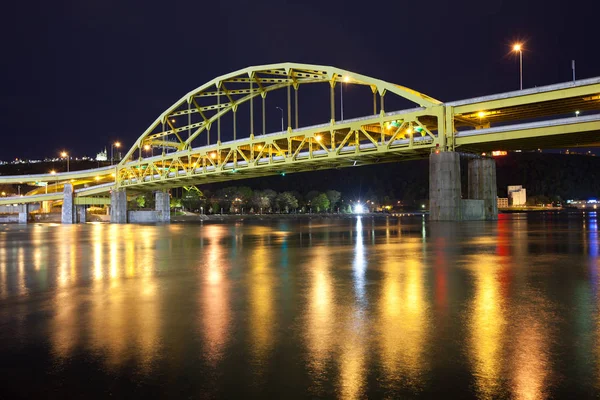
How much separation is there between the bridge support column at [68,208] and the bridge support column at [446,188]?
73202 mm

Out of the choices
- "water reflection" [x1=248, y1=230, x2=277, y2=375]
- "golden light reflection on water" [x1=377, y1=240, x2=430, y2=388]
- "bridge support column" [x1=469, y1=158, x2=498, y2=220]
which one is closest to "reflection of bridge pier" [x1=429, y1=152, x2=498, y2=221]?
"bridge support column" [x1=469, y1=158, x2=498, y2=220]

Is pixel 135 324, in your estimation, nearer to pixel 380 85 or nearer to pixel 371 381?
pixel 371 381

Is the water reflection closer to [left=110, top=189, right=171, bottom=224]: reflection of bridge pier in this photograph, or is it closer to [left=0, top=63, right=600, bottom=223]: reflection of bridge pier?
[left=0, top=63, right=600, bottom=223]: reflection of bridge pier

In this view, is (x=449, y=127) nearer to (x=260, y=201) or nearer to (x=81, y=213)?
(x=81, y=213)

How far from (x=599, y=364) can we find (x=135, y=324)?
6.07 meters

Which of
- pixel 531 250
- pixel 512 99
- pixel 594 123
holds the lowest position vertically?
pixel 531 250

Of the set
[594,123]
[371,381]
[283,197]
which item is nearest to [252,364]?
[371,381]

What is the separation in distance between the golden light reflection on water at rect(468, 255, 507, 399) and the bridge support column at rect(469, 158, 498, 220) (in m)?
43.2

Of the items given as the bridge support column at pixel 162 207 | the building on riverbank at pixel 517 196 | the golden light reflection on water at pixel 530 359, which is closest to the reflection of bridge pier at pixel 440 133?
the bridge support column at pixel 162 207

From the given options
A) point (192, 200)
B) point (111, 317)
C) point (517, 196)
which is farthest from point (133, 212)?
point (517, 196)

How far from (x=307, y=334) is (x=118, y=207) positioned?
304 ft

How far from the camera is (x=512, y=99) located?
44.1 meters

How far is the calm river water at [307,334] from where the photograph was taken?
482 centimetres

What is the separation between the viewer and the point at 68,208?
9369 cm
